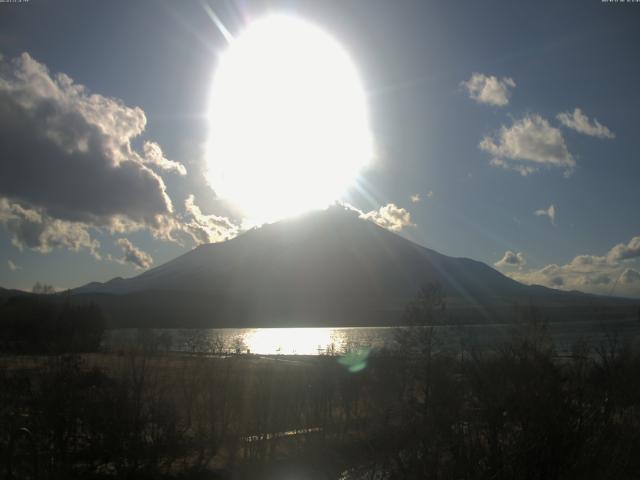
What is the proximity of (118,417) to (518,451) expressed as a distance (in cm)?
1439

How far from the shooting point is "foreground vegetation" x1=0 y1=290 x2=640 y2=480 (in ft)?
22.1

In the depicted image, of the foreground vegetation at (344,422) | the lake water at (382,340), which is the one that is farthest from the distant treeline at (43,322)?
the foreground vegetation at (344,422)

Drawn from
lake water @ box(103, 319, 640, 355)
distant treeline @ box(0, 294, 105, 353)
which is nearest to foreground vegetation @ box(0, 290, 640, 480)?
lake water @ box(103, 319, 640, 355)

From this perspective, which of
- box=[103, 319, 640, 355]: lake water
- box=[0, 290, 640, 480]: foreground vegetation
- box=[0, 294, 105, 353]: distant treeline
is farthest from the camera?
box=[0, 294, 105, 353]: distant treeline

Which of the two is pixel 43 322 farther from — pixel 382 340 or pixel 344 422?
pixel 382 340

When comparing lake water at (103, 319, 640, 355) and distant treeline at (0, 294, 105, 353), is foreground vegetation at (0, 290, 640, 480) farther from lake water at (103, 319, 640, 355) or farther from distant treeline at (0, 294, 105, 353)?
distant treeline at (0, 294, 105, 353)

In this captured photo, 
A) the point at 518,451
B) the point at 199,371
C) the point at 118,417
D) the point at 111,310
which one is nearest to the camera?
the point at 518,451

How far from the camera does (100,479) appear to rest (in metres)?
16.4

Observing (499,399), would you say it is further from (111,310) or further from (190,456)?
(111,310)

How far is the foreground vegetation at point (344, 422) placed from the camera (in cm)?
675

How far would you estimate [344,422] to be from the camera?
108 ft

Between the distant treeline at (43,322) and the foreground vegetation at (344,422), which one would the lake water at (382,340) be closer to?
the distant treeline at (43,322)

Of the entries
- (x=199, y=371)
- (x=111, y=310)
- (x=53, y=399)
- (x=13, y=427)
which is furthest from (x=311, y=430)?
(x=111, y=310)

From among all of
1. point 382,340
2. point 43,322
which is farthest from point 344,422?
point 382,340
